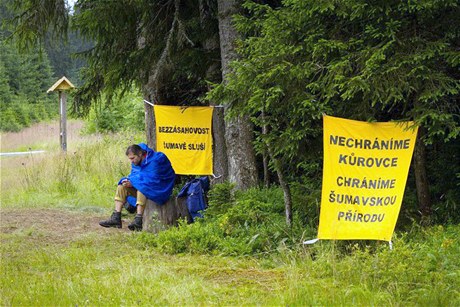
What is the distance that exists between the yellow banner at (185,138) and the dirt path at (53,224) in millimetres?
1398

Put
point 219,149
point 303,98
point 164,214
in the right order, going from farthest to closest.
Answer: point 219,149
point 164,214
point 303,98

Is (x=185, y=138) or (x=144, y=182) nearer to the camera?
(x=144, y=182)

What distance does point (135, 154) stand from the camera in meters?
10.3

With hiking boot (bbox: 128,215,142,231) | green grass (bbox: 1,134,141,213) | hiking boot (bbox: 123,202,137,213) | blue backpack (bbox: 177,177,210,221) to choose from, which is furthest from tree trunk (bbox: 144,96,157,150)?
hiking boot (bbox: 128,215,142,231)

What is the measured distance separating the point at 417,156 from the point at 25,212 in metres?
7.15

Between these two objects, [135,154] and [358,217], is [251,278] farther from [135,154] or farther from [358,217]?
[135,154]

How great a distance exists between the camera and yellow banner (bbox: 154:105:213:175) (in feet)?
37.8

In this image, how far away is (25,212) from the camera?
39.8ft

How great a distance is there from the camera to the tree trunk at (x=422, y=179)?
313 inches

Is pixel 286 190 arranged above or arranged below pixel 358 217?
above

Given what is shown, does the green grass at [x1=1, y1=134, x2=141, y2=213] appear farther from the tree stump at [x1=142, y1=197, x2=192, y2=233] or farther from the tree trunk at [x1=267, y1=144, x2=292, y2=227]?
the tree trunk at [x1=267, y1=144, x2=292, y2=227]

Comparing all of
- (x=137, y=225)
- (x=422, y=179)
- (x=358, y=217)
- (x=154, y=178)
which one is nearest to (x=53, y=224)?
(x=137, y=225)

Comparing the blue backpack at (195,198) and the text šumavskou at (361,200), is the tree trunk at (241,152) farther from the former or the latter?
the text šumavskou at (361,200)

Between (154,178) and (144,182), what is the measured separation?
0.16m
